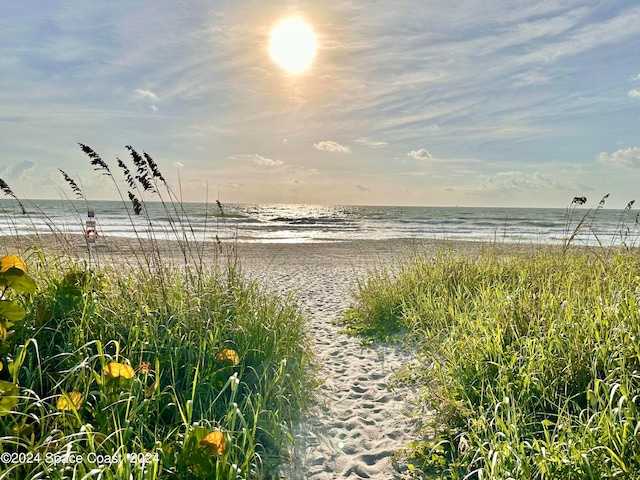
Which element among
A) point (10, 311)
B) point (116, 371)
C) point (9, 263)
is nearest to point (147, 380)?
point (116, 371)

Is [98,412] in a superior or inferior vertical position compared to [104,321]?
inferior

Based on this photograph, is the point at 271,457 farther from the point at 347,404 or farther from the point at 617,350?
the point at 617,350

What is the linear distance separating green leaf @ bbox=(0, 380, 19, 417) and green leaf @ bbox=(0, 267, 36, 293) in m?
0.55

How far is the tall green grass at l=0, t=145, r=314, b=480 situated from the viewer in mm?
2424

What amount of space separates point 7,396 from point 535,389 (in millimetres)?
3704

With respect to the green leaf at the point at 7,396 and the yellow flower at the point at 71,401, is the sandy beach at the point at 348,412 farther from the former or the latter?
the green leaf at the point at 7,396

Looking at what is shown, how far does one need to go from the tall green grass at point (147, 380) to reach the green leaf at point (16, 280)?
13.9 inches

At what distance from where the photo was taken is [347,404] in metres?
4.26

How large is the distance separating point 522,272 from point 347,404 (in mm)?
3720

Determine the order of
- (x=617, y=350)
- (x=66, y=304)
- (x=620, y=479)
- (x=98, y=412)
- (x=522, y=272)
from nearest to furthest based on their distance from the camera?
(x=620, y=479) → (x=98, y=412) → (x=617, y=350) → (x=66, y=304) → (x=522, y=272)

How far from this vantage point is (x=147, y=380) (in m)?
3.36

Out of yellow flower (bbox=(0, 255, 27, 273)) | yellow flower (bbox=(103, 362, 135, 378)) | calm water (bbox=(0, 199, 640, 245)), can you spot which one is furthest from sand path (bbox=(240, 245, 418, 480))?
yellow flower (bbox=(0, 255, 27, 273))

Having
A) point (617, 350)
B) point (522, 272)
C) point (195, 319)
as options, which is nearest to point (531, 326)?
point (617, 350)

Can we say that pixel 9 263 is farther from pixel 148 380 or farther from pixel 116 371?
pixel 148 380
